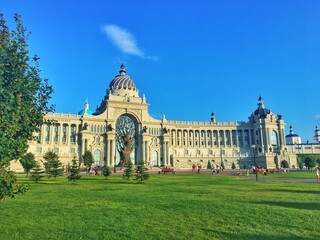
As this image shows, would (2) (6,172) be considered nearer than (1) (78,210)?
Yes

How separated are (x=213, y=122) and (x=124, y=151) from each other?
47204 millimetres

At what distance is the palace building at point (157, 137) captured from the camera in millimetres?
85581

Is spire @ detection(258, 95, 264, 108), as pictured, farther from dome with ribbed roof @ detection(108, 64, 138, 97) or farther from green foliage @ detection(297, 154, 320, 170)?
dome with ribbed roof @ detection(108, 64, 138, 97)

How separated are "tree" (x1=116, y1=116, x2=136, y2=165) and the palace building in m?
0.87

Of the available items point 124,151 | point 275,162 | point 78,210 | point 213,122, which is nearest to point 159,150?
point 124,151

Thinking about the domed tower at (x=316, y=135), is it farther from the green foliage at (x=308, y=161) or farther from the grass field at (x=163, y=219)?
the grass field at (x=163, y=219)

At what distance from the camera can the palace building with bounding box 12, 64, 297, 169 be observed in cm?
8558

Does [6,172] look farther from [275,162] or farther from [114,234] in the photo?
[275,162]

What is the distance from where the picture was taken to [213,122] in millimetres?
108812

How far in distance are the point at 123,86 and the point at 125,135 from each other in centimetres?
2996

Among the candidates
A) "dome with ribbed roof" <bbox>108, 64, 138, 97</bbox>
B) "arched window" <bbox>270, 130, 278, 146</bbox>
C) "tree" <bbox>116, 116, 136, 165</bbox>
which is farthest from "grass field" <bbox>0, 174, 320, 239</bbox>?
"arched window" <bbox>270, 130, 278, 146</bbox>

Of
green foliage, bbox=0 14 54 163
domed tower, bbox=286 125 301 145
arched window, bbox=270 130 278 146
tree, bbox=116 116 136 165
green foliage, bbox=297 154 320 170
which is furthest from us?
domed tower, bbox=286 125 301 145

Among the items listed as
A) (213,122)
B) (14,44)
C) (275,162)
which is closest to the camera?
(14,44)

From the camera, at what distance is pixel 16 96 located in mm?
8195
